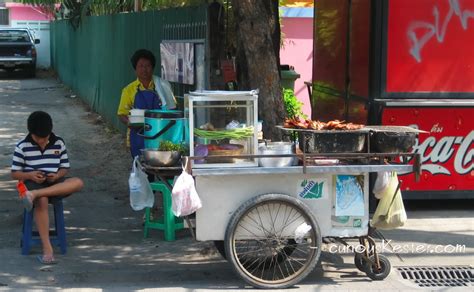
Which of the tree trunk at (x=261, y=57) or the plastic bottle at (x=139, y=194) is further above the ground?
the tree trunk at (x=261, y=57)

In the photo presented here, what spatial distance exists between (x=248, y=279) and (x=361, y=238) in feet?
3.09

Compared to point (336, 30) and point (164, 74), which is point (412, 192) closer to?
point (336, 30)

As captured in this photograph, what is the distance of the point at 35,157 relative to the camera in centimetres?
660

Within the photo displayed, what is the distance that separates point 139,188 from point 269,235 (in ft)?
4.04

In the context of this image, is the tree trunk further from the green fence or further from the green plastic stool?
the green fence

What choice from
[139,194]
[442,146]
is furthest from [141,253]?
[442,146]

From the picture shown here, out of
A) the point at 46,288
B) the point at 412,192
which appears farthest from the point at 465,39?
the point at 46,288

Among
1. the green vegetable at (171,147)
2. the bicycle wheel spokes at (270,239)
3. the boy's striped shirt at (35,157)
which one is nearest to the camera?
the bicycle wheel spokes at (270,239)

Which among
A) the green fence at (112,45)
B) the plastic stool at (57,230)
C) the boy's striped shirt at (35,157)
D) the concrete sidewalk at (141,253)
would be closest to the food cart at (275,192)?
the concrete sidewalk at (141,253)

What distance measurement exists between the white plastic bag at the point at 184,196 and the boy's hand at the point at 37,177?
1636mm

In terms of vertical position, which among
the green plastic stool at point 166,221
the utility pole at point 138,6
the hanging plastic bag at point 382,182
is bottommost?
the green plastic stool at point 166,221

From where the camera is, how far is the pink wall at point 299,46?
545 inches

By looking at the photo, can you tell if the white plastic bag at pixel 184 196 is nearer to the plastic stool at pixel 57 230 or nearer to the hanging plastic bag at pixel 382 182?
the hanging plastic bag at pixel 382 182

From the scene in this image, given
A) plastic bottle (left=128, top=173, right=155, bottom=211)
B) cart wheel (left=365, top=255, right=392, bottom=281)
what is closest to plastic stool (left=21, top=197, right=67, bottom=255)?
plastic bottle (left=128, top=173, right=155, bottom=211)
